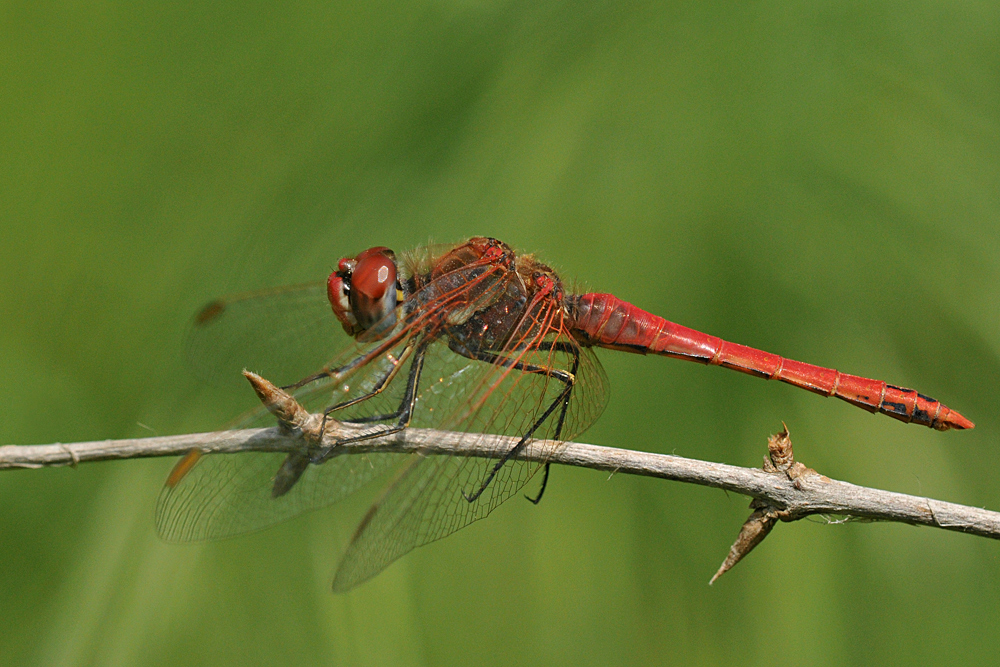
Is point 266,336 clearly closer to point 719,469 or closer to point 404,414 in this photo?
point 404,414

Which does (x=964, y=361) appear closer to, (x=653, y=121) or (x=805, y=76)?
(x=805, y=76)

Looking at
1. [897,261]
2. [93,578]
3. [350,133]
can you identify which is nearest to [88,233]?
[350,133]

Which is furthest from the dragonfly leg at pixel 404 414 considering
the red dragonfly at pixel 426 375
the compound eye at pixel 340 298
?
the compound eye at pixel 340 298

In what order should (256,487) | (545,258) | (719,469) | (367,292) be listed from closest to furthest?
(719,469)
(256,487)
(367,292)
(545,258)

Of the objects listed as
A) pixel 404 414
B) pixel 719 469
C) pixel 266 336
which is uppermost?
pixel 266 336

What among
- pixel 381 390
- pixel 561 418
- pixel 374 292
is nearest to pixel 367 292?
pixel 374 292

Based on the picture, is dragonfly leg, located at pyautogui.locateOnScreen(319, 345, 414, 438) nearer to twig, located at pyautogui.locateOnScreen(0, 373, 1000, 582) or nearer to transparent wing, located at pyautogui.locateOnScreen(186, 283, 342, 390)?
twig, located at pyautogui.locateOnScreen(0, 373, 1000, 582)
